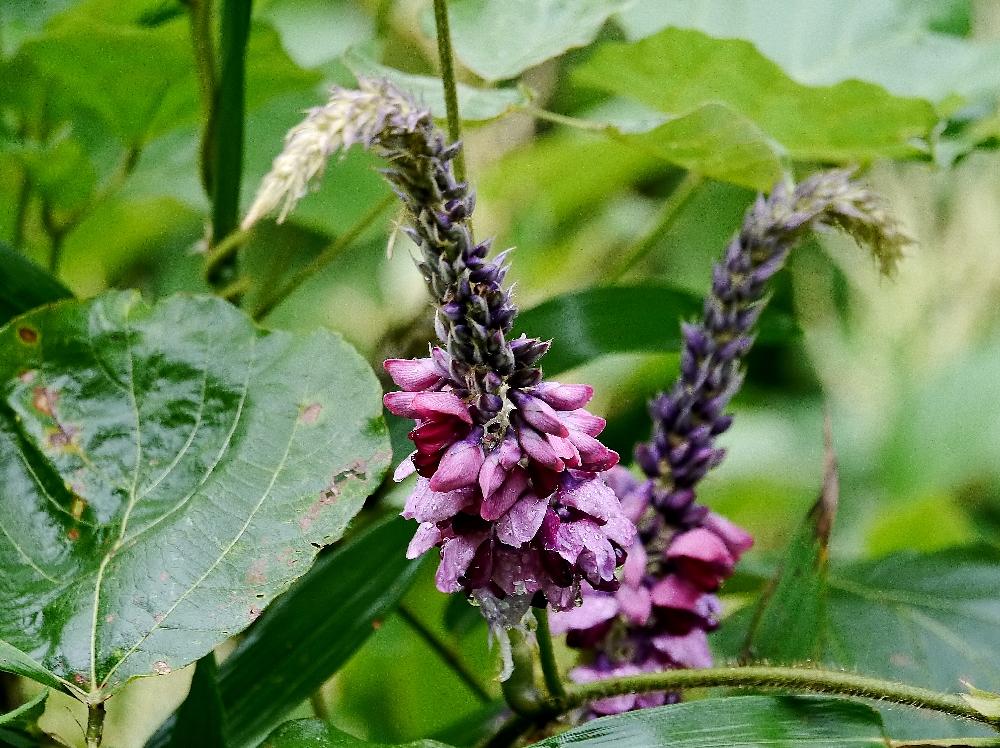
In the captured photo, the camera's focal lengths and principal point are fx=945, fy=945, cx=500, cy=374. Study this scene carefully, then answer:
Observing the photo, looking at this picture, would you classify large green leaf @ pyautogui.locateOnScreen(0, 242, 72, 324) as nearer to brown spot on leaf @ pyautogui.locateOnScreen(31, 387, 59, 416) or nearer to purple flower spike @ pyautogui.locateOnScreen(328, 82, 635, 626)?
brown spot on leaf @ pyautogui.locateOnScreen(31, 387, 59, 416)

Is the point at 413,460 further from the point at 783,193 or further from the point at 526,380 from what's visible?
the point at 783,193

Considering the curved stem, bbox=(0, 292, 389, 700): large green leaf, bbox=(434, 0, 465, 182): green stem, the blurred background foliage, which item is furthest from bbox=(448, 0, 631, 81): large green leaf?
the curved stem

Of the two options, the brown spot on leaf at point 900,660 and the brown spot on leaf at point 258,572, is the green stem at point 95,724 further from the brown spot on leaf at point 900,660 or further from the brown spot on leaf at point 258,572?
the brown spot on leaf at point 900,660

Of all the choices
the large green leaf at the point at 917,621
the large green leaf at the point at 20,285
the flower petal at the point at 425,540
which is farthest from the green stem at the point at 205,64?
the large green leaf at the point at 917,621

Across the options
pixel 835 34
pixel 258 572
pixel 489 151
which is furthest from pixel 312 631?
pixel 489 151

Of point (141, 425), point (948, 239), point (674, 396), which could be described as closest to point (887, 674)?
point (674, 396)
